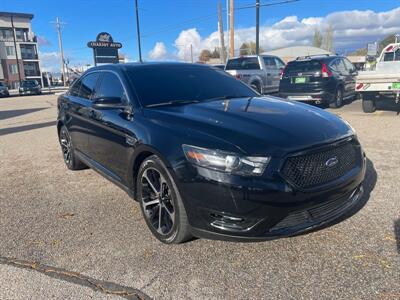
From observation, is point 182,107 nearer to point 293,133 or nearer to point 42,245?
point 293,133

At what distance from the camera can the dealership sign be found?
1044 inches

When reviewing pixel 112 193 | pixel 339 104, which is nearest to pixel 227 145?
pixel 112 193

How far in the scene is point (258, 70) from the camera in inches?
557

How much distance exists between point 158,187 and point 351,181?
5.58 feet

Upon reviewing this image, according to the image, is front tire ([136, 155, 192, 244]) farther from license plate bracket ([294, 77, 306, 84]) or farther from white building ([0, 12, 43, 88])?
white building ([0, 12, 43, 88])

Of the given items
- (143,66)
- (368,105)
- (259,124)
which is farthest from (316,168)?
(368,105)

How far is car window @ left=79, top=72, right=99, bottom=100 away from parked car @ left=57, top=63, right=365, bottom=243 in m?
0.74

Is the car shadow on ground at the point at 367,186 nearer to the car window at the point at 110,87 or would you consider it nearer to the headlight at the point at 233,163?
the headlight at the point at 233,163

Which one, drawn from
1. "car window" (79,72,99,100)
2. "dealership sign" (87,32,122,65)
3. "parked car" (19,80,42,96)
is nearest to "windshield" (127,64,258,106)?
"car window" (79,72,99,100)

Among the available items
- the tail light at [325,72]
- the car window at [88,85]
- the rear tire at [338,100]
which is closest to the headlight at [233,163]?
the car window at [88,85]

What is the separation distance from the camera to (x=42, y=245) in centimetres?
331

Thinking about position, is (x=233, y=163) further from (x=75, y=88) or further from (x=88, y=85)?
(x=75, y=88)

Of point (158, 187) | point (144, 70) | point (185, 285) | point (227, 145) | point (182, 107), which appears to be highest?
point (144, 70)

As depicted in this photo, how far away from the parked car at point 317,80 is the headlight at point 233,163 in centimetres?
895
